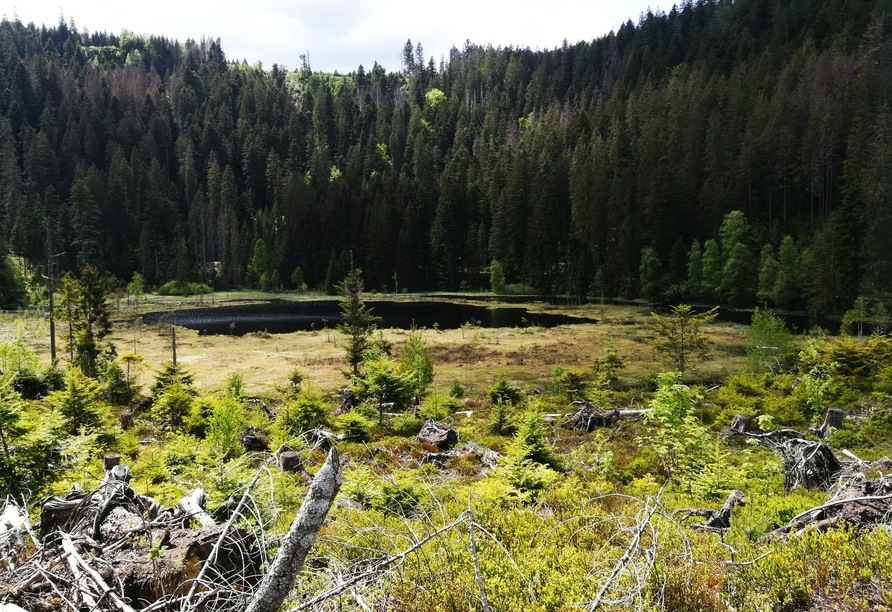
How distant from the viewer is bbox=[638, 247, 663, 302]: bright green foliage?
211 ft

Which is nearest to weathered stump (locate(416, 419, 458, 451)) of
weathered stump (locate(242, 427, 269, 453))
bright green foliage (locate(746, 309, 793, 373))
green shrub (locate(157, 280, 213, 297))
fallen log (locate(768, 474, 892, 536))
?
weathered stump (locate(242, 427, 269, 453))

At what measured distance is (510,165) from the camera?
92.9 meters

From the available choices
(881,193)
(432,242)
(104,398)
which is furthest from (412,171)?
(104,398)

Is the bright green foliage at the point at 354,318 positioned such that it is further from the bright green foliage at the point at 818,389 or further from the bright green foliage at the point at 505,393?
the bright green foliage at the point at 818,389

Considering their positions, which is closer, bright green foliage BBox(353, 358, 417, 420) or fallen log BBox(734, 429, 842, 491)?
fallen log BBox(734, 429, 842, 491)

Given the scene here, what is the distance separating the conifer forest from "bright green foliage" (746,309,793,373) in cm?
18

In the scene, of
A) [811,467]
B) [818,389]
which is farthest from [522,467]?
[818,389]

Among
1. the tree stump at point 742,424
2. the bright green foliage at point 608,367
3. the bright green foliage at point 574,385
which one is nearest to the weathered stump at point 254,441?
the bright green foliage at point 574,385

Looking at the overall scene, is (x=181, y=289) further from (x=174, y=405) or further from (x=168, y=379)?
(x=174, y=405)

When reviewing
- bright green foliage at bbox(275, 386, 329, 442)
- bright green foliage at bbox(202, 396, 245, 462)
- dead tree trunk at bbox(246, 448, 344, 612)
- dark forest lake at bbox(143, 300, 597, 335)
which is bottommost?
dark forest lake at bbox(143, 300, 597, 335)

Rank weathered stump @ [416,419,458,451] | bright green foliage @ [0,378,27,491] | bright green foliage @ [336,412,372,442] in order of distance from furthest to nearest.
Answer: bright green foliage @ [336,412,372,442]
weathered stump @ [416,419,458,451]
bright green foliage @ [0,378,27,491]

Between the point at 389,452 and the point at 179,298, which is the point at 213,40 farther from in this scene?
the point at 389,452

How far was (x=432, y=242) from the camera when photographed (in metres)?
92.0

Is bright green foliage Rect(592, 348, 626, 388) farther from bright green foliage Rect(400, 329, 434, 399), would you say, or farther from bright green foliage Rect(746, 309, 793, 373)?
bright green foliage Rect(400, 329, 434, 399)
